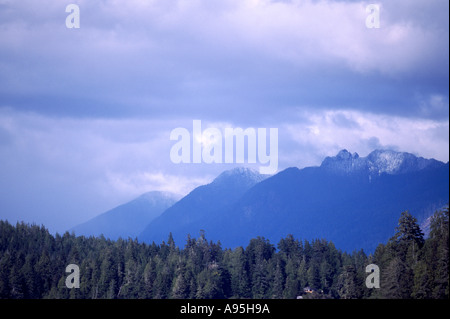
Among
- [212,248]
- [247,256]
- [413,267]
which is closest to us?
A: [413,267]

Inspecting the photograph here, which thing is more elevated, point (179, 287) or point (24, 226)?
point (24, 226)

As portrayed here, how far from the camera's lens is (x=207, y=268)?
126500 mm

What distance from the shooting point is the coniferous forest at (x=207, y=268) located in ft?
313

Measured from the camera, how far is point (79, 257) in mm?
134500

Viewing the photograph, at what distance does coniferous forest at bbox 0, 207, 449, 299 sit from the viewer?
95500 millimetres
